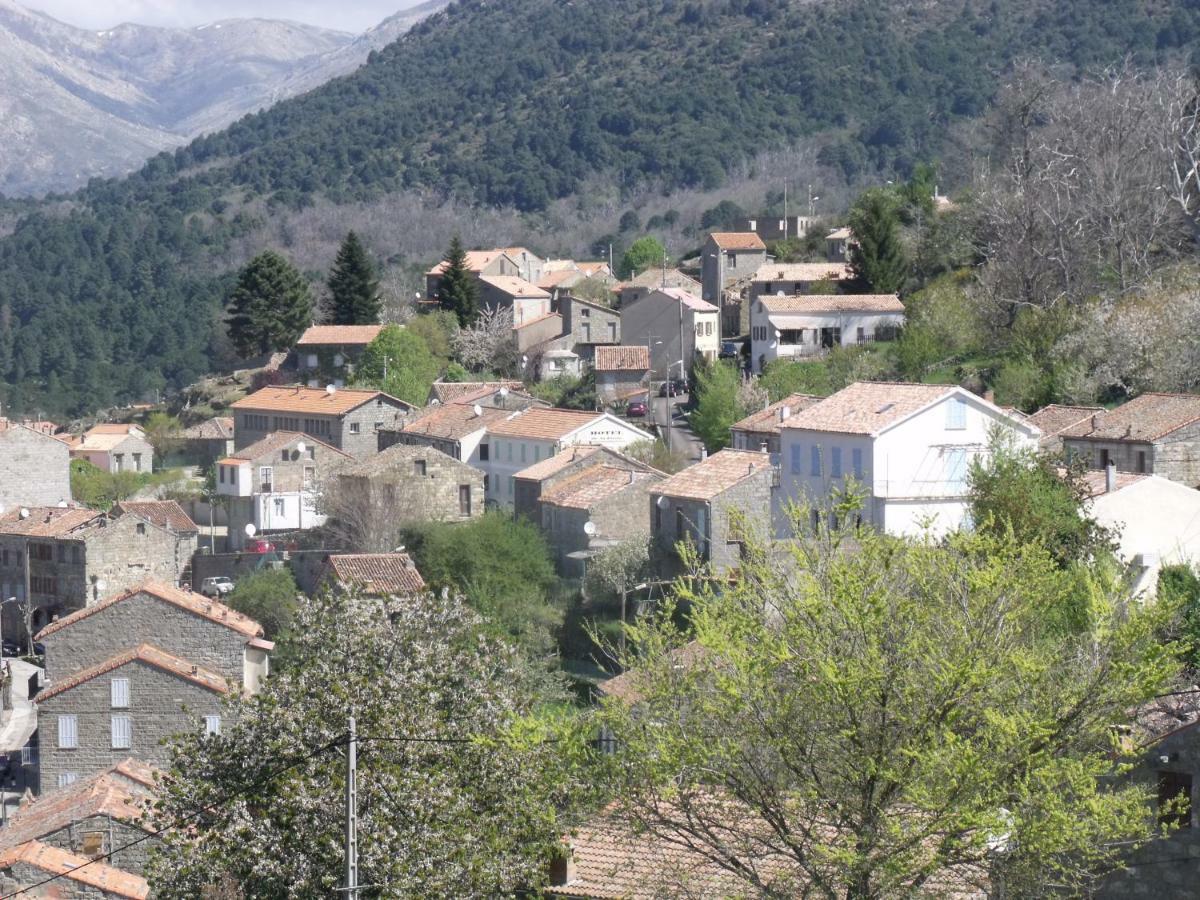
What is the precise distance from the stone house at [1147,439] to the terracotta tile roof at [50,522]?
28967mm

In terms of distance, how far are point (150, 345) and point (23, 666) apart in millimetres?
75360

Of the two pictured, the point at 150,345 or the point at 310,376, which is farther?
the point at 150,345

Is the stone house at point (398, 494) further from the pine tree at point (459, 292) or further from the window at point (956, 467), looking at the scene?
the pine tree at point (459, 292)

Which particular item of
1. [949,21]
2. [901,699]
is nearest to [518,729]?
[901,699]

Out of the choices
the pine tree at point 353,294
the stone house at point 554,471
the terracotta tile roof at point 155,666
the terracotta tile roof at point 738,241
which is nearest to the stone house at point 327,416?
the pine tree at point 353,294

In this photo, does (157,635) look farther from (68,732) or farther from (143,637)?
(68,732)

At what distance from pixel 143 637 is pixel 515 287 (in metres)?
48.8

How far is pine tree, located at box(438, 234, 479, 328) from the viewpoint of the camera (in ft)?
265

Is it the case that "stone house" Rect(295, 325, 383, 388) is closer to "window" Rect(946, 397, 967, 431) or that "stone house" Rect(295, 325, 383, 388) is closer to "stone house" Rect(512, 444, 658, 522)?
"stone house" Rect(512, 444, 658, 522)

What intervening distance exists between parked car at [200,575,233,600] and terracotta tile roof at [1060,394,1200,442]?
2162cm

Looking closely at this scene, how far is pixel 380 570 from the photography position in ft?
Answer: 139

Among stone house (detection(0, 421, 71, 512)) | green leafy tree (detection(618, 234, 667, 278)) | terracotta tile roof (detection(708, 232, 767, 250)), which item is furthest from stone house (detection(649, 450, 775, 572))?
green leafy tree (detection(618, 234, 667, 278))

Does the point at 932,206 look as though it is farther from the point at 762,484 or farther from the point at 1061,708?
the point at 1061,708

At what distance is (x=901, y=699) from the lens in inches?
613
